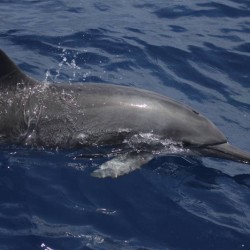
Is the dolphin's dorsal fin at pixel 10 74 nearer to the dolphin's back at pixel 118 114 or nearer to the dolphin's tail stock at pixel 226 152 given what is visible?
the dolphin's back at pixel 118 114

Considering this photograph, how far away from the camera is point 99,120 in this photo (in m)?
8.99

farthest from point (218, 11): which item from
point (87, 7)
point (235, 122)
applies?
point (235, 122)

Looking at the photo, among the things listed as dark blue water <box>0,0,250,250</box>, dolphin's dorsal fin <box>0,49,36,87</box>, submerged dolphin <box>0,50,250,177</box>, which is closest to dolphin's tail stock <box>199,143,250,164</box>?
submerged dolphin <box>0,50,250,177</box>

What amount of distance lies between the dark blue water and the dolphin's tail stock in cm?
21

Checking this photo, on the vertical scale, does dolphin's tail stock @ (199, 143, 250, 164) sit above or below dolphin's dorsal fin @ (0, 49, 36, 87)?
below

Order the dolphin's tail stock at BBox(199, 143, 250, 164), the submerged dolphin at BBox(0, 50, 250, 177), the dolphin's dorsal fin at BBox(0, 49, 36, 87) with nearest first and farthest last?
the dolphin's dorsal fin at BBox(0, 49, 36, 87) < the submerged dolphin at BBox(0, 50, 250, 177) < the dolphin's tail stock at BBox(199, 143, 250, 164)

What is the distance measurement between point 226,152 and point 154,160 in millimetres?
1124

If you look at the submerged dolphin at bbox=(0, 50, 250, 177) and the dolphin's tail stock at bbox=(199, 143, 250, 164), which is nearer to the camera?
the submerged dolphin at bbox=(0, 50, 250, 177)

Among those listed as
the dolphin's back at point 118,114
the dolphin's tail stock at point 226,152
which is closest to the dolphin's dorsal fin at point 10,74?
the dolphin's back at point 118,114

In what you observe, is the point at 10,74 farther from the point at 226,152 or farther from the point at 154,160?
the point at 226,152

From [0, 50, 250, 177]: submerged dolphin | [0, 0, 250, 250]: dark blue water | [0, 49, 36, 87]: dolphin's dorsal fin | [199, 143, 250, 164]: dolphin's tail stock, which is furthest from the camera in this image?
[199, 143, 250, 164]: dolphin's tail stock

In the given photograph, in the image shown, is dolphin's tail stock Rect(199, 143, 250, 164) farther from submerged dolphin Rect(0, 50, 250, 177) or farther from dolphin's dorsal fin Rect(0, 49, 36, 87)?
dolphin's dorsal fin Rect(0, 49, 36, 87)

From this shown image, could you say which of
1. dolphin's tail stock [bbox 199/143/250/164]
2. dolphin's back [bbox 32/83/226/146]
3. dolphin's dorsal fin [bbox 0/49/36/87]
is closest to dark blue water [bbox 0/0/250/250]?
dolphin's tail stock [bbox 199/143/250/164]

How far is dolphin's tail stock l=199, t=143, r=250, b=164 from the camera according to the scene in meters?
9.13
